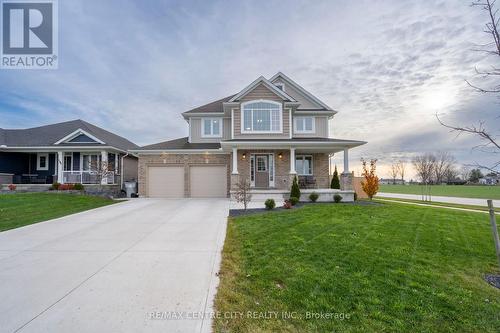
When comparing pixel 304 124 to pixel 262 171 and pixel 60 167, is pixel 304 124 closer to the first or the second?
pixel 262 171

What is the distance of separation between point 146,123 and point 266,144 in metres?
17.7

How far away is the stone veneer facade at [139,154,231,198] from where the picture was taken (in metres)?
15.7

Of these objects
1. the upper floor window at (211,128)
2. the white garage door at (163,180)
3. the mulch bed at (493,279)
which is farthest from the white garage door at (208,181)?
the mulch bed at (493,279)

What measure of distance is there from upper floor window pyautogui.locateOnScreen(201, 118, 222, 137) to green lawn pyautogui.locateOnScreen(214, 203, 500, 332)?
11515mm

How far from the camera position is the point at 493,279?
3967 mm

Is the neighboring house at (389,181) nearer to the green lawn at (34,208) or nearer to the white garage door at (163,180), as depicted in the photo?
the white garage door at (163,180)

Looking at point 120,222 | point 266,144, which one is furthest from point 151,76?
point 120,222

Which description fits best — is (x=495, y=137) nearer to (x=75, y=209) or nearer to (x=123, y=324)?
(x=123, y=324)

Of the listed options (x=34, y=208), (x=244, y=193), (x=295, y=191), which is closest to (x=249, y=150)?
(x=295, y=191)

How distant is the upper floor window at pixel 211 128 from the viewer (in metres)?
17.2

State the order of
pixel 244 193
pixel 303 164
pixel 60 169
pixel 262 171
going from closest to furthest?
pixel 244 193 → pixel 262 171 → pixel 303 164 → pixel 60 169

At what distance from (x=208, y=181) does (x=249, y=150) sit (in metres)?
3.62

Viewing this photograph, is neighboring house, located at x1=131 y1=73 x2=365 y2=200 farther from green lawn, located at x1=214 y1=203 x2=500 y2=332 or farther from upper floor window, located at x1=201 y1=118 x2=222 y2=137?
green lawn, located at x1=214 y1=203 x2=500 y2=332

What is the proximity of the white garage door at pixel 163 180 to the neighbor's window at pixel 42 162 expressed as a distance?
10.0m
